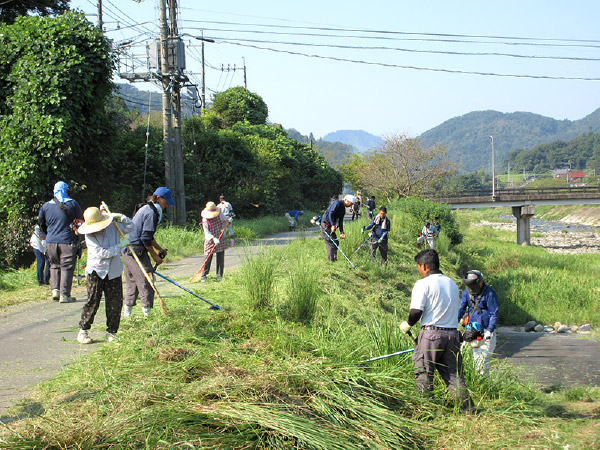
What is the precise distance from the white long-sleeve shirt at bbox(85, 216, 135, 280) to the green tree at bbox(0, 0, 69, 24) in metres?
14.3

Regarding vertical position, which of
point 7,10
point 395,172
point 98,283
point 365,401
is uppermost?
point 7,10

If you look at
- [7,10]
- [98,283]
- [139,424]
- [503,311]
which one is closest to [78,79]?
[7,10]

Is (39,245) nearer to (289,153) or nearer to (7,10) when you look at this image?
(7,10)

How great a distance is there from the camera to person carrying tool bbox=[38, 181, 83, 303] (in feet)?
29.8

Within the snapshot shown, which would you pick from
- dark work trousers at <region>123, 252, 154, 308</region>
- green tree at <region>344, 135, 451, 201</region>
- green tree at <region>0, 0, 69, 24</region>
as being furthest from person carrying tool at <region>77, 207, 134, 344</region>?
green tree at <region>344, 135, 451, 201</region>

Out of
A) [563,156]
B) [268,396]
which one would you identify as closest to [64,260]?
[268,396]

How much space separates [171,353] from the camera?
218 inches

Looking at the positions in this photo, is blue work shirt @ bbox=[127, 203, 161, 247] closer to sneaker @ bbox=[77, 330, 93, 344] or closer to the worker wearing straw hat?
sneaker @ bbox=[77, 330, 93, 344]

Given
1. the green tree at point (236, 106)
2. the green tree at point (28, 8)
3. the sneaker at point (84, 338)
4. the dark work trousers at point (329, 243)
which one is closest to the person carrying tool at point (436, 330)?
the sneaker at point (84, 338)

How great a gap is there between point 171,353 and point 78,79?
34.1ft

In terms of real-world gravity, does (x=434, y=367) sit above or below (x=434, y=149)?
below

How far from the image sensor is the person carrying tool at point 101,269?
21.9 feet

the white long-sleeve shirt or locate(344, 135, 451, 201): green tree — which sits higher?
locate(344, 135, 451, 201): green tree

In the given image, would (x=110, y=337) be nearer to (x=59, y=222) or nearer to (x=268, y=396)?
(x=268, y=396)
